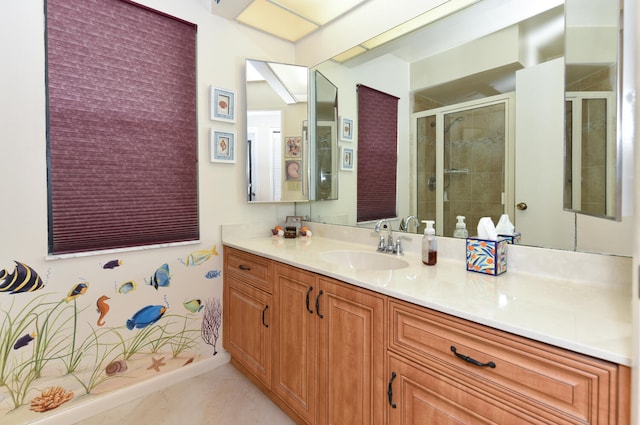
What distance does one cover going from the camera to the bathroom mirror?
1.22 metres

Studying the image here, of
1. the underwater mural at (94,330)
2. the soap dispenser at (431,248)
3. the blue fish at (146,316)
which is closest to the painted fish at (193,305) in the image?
the underwater mural at (94,330)

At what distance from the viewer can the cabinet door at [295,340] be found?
4.70 feet

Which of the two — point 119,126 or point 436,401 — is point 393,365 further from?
point 119,126

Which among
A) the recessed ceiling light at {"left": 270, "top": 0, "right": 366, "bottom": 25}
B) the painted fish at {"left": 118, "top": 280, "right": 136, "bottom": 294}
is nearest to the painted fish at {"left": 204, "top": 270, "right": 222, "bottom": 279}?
the painted fish at {"left": 118, "top": 280, "right": 136, "bottom": 294}

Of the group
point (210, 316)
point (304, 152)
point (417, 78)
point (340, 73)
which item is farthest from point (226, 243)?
point (417, 78)

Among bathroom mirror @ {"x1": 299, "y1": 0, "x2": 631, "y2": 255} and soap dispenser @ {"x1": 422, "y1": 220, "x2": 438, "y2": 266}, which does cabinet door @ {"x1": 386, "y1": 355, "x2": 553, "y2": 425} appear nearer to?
soap dispenser @ {"x1": 422, "y1": 220, "x2": 438, "y2": 266}

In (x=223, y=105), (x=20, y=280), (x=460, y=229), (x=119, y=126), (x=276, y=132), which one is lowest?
(x=20, y=280)

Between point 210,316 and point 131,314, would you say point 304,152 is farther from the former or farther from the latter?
point 131,314

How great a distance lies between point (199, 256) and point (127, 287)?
1.44ft

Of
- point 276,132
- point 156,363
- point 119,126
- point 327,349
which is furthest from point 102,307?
point 276,132

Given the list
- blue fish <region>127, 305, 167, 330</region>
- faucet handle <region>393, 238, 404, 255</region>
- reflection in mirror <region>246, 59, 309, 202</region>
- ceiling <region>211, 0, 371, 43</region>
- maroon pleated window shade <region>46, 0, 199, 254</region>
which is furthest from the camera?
reflection in mirror <region>246, 59, 309, 202</region>

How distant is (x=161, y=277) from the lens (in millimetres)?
1918

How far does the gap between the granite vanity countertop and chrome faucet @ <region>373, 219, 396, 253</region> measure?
0.19 m

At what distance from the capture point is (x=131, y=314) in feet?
5.95
